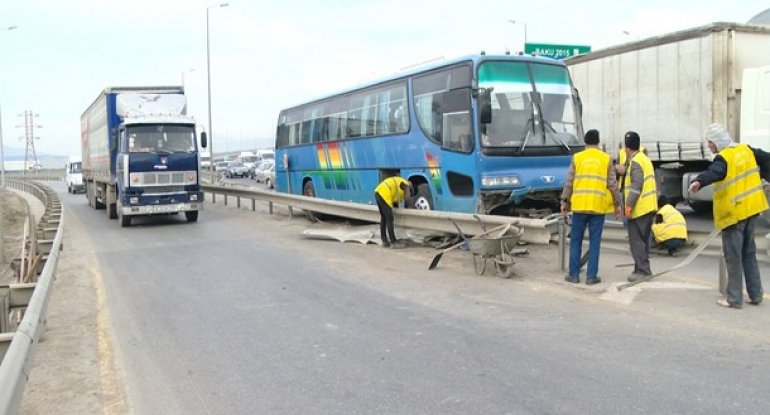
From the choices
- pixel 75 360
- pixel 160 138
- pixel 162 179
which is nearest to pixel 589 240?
pixel 75 360

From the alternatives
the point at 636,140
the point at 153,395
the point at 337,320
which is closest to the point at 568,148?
the point at 636,140

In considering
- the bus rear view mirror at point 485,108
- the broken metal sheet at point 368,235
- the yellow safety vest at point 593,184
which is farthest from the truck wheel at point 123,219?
the yellow safety vest at point 593,184

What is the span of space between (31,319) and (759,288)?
21.1ft

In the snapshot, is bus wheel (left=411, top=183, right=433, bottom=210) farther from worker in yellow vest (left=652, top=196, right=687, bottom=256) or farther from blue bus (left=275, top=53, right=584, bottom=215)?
worker in yellow vest (left=652, top=196, right=687, bottom=256)

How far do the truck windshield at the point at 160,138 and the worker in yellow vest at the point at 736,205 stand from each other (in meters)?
12.9

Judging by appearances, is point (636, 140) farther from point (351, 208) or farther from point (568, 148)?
point (351, 208)

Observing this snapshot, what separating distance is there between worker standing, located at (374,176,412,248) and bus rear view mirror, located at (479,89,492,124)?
196 centimetres

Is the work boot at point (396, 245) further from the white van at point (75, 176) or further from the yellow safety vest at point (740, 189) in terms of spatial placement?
the white van at point (75, 176)

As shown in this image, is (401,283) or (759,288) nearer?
(759,288)

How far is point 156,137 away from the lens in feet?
52.0

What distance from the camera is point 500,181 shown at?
399 inches

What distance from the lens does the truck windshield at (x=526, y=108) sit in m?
10.3

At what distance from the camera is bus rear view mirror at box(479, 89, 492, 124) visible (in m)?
9.80

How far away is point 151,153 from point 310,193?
162 inches
